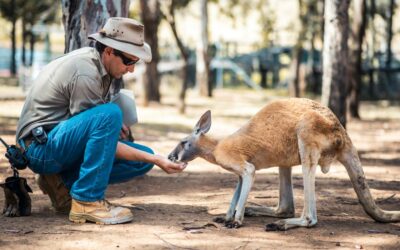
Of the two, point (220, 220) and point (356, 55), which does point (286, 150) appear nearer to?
point (220, 220)

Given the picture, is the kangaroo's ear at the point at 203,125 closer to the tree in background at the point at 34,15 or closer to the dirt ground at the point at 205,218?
the dirt ground at the point at 205,218

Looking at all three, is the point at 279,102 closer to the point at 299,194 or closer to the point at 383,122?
the point at 299,194

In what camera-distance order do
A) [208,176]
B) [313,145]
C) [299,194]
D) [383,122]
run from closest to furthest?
[313,145], [299,194], [208,176], [383,122]

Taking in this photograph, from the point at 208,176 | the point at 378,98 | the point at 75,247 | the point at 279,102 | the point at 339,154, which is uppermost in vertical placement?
the point at 279,102

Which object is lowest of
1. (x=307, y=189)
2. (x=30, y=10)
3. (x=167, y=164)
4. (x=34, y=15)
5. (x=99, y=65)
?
(x=34, y=15)

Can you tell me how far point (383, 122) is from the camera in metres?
14.4

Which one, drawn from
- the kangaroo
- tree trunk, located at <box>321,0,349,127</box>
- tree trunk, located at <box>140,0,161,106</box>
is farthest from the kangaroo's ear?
tree trunk, located at <box>140,0,161,106</box>

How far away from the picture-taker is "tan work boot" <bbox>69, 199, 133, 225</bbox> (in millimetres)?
4938

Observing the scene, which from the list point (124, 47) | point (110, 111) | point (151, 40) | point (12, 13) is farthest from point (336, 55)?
point (12, 13)

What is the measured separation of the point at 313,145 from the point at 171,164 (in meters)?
1.03

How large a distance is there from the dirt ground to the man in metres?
0.27

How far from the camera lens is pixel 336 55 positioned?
9.48 m

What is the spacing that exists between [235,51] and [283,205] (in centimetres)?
2390

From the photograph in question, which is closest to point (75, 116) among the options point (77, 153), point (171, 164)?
point (77, 153)
